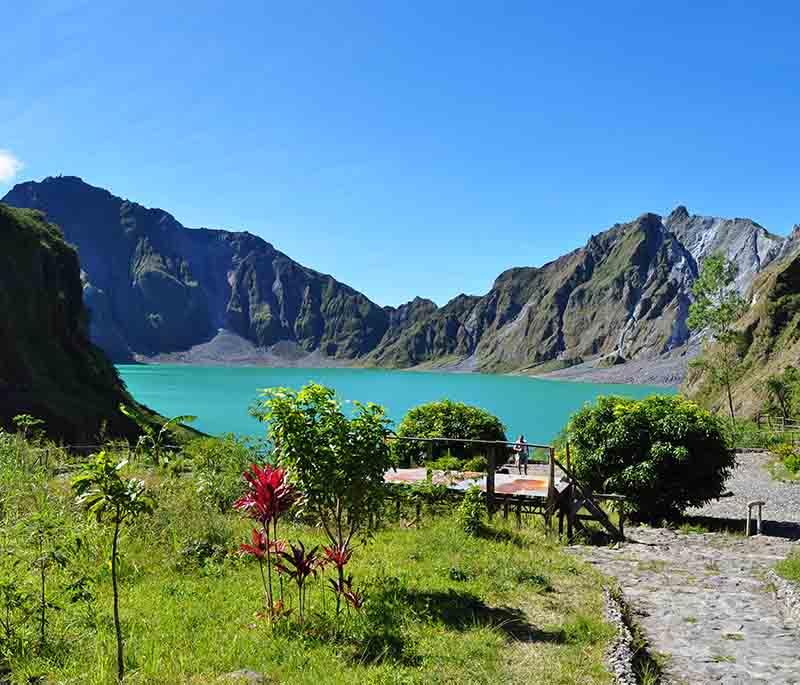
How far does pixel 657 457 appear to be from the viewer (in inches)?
797

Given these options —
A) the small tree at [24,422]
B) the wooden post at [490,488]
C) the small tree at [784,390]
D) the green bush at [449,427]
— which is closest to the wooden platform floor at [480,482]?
the wooden post at [490,488]

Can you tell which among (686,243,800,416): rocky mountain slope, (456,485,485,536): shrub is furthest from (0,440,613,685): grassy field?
(686,243,800,416): rocky mountain slope

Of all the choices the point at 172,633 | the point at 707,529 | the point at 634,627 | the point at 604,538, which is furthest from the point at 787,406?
the point at 172,633

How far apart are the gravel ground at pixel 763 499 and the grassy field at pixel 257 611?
13.6 meters

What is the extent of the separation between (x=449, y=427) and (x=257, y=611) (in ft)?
60.4

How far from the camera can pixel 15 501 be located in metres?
12.2

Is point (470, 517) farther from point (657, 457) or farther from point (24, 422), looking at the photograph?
point (24, 422)

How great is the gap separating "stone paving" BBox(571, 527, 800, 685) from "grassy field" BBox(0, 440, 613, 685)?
88cm

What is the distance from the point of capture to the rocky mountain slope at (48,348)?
59250mm

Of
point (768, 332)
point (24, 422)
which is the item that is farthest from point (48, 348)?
point (768, 332)

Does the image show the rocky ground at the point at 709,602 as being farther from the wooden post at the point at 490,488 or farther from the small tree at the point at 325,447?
the small tree at the point at 325,447

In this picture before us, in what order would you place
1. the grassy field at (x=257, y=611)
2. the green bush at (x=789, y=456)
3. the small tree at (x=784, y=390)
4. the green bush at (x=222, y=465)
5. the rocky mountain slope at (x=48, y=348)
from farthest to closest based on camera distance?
the small tree at (x=784, y=390) < the rocky mountain slope at (x=48, y=348) < the green bush at (x=789, y=456) < the green bush at (x=222, y=465) < the grassy field at (x=257, y=611)

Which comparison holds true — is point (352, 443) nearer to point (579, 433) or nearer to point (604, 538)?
point (604, 538)

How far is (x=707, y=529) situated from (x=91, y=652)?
18636 millimetres
